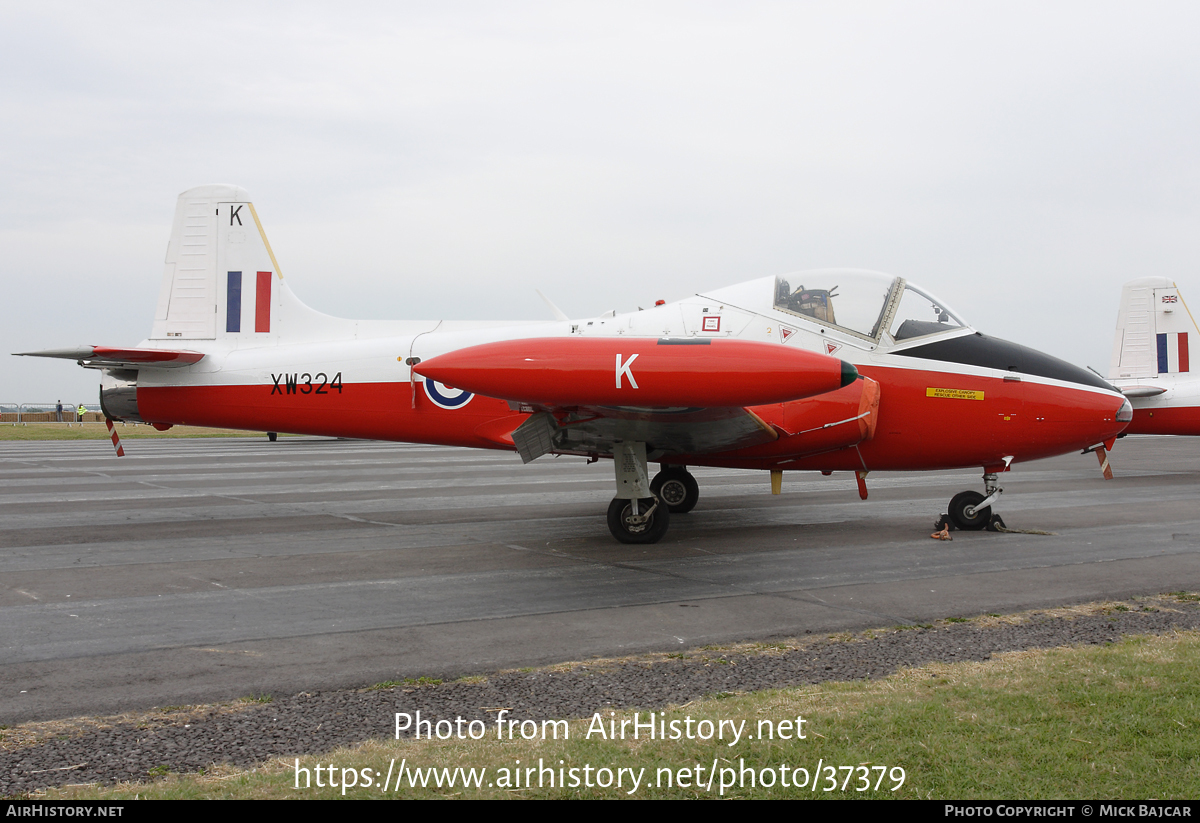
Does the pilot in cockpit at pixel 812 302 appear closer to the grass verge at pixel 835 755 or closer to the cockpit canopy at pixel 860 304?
the cockpit canopy at pixel 860 304

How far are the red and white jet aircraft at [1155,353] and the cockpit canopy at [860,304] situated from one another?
13451mm

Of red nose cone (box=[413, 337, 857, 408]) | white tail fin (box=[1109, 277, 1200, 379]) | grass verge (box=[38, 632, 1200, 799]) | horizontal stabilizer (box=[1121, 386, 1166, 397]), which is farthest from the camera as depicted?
white tail fin (box=[1109, 277, 1200, 379])

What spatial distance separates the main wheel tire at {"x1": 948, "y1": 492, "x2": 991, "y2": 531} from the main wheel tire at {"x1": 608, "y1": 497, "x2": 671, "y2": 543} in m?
3.80

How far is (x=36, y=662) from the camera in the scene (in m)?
5.23

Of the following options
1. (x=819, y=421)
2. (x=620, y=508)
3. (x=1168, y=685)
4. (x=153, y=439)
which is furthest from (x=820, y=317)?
(x=153, y=439)

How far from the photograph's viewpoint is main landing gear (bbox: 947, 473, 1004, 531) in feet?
33.9

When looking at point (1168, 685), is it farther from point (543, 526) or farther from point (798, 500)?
point (798, 500)

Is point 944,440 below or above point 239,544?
above

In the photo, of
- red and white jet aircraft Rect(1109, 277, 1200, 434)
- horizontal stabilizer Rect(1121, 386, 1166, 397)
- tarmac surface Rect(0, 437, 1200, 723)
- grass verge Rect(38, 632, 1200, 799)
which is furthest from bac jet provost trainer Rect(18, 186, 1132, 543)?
red and white jet aircraft Rect(1109, 277, 1200, 434)

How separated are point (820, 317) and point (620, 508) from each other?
124 inches

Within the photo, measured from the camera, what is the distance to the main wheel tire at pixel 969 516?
34.3 feet

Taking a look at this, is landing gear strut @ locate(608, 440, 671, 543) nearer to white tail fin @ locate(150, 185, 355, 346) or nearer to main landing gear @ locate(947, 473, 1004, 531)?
main landing gear @ locate(947, 473, 1004, 531)

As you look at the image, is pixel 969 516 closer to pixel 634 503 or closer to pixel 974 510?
pixel 974 510

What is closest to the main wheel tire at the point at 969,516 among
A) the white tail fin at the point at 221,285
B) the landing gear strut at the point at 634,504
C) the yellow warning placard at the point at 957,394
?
the yellow warning placard at the point at 957,394
